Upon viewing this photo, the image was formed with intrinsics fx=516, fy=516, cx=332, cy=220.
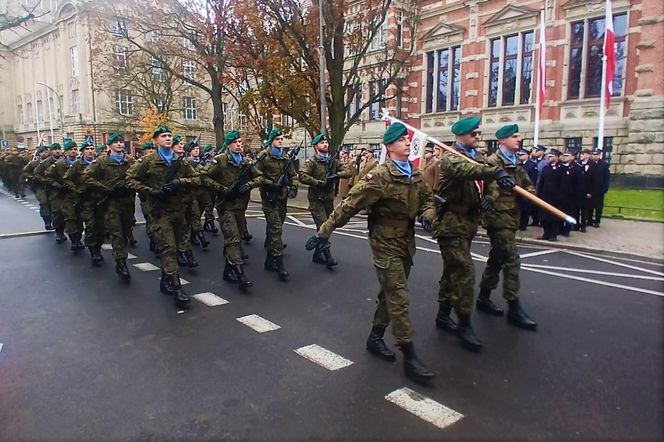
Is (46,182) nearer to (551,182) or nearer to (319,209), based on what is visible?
(319,209)

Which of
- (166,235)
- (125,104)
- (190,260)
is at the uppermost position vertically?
(125,104)

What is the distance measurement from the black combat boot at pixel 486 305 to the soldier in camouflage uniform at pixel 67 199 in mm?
6848

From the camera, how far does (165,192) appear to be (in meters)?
6.17

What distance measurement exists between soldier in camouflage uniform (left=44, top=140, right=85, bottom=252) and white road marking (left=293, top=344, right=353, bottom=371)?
6108 millimetres

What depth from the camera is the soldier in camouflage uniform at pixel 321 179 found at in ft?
26.1

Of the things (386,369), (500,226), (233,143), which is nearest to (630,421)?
(386,369)

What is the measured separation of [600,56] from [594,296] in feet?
66.6

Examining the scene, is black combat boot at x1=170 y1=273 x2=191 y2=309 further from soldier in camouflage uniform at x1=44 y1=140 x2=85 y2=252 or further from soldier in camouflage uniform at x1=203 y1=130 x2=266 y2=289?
soldier in camouflage uniform at x1=44 y1=140 x2=85 y2=252

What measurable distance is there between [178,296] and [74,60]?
58745 mm

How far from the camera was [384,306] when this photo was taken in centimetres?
436

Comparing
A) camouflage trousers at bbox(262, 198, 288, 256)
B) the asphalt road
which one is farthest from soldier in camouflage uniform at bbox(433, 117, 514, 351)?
camouflage trousers at bbox(262, 198, 288, 256)

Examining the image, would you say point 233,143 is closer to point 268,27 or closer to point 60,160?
point 60,160

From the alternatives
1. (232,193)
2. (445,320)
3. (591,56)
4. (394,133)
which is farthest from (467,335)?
(591,56)

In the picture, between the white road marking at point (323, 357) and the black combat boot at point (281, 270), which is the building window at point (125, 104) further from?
the white road marking at point (323, 357)
